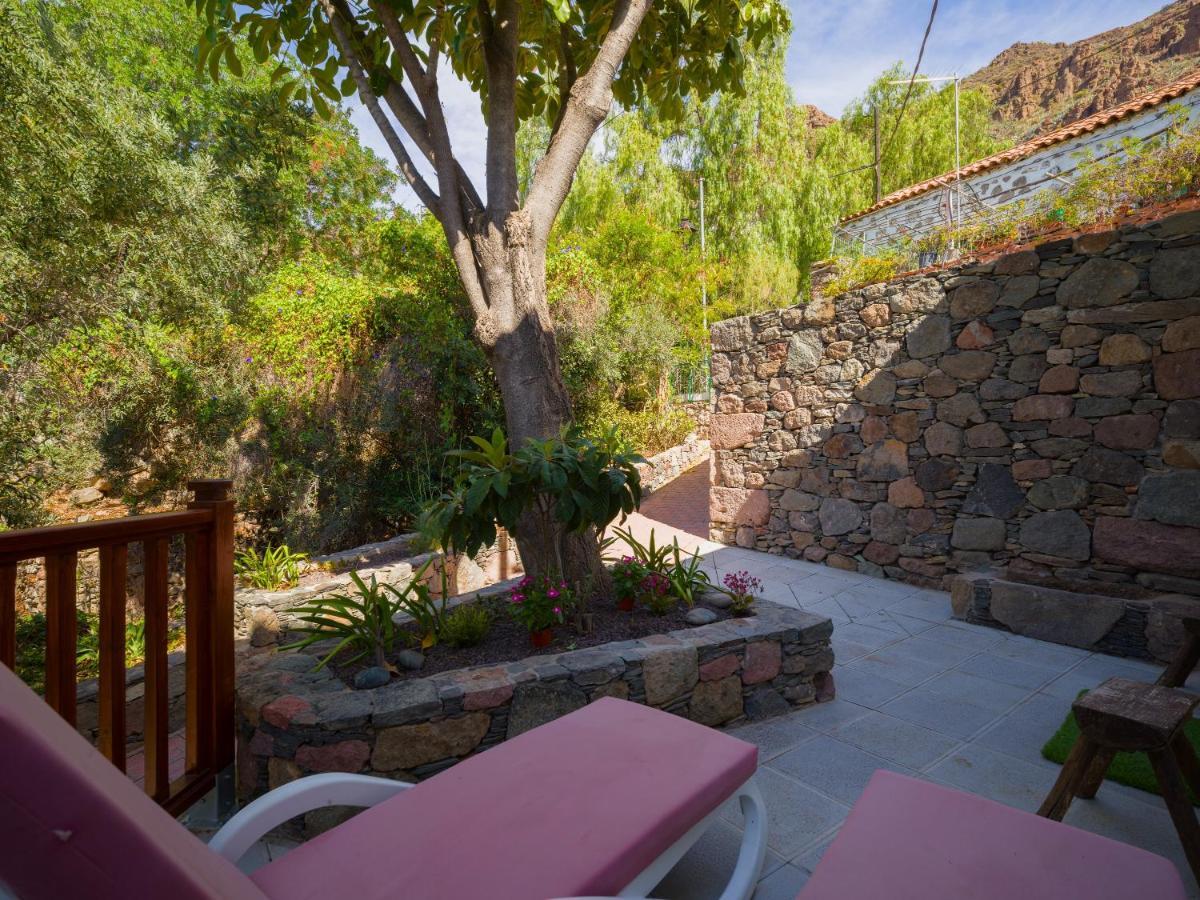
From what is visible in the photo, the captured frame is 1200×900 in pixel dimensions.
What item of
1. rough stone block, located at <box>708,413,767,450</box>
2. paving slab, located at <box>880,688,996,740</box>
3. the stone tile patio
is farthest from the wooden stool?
rough stone block, located at <box>708,413,767,450</box>

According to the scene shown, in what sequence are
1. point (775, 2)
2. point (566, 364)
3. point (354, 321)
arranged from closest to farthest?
point (775, 2) → point (354, 321) → point (566, 364)

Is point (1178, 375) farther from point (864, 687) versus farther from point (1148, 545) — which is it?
point (864, 687)

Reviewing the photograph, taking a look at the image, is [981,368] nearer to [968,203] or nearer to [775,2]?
[775,2]

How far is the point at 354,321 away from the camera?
6.29 m

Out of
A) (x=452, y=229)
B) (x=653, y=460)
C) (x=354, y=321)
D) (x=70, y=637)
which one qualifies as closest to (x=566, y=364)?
(x=653, y=460)

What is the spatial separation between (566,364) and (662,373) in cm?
219

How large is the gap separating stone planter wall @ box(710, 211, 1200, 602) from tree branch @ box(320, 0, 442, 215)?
3484 millimetres

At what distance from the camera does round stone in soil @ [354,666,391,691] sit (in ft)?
7.65

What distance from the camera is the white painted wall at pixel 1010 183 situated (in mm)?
7199

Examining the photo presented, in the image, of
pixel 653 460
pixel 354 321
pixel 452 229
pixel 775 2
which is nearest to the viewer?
pixel 452 229

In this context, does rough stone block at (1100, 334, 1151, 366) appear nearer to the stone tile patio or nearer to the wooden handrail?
the stone tile patio

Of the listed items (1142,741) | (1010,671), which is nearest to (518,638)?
(1142,741)

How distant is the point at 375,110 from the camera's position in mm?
3420

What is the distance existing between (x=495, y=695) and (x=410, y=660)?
53cm
